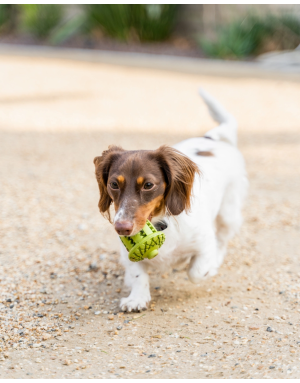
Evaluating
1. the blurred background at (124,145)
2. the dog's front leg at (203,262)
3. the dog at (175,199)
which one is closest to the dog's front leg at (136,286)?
the dog at (175,199)

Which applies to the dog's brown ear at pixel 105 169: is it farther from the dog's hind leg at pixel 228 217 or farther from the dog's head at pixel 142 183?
the dog's hind leg at pixel 228 217

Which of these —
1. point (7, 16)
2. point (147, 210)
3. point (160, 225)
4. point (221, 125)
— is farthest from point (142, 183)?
point (7, 16)

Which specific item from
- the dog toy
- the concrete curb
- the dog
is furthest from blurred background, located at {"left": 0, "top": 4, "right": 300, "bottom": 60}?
the dog toy

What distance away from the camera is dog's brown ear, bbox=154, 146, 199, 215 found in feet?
10.8

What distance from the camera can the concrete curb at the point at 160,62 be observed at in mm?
12203

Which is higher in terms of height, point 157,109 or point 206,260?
point 206,260

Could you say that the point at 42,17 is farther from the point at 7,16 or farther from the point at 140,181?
the point at 140,181

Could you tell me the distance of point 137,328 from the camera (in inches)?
135

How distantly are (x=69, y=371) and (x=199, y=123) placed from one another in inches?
281

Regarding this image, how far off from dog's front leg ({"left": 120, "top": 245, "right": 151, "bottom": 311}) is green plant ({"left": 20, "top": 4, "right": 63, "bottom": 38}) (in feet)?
49.1

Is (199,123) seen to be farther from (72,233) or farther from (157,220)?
(157,220)

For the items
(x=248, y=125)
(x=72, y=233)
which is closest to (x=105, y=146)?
(x=248, y=125)

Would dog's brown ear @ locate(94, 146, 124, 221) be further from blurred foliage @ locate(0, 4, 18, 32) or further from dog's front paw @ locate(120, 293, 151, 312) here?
blurred foliage @ locate(0, 4, 18, 32)

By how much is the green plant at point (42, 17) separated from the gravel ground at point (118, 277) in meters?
8.45
